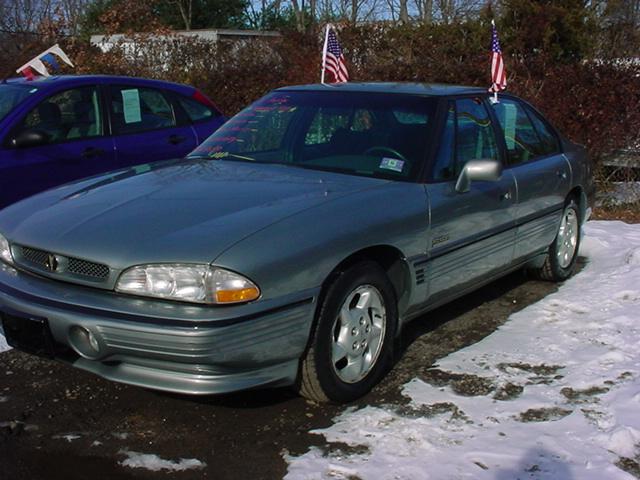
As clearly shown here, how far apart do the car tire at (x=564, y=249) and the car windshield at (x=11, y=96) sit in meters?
4.32

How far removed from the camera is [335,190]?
3.83 meters

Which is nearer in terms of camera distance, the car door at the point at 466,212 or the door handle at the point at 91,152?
the car door at the point at 466,212

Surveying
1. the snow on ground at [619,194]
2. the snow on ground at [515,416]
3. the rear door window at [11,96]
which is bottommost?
the snow on ground at [515,416]

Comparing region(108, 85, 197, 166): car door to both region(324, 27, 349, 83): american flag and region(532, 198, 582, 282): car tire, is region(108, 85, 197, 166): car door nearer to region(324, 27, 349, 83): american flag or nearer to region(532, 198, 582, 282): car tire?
region(324, 27, 349, 83): american flag

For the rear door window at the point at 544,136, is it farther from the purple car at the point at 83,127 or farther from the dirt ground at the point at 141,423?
the purple car at the point at 83,127

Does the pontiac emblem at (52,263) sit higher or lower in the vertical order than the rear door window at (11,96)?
lower

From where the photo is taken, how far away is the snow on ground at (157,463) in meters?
3.14

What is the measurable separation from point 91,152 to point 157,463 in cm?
→ 381

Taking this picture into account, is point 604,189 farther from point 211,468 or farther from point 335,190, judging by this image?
→ point 211,468

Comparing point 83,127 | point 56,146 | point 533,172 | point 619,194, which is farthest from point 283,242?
point 619,194

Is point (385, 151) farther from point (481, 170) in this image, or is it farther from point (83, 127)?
point (83, 127)

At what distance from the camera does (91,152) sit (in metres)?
6.39

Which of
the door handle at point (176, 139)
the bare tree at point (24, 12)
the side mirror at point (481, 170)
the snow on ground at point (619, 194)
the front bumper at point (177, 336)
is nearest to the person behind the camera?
the front bumper at point (177, 336)

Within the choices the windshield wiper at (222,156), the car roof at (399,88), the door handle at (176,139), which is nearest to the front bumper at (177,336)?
the windshield wiper at (222,156)
